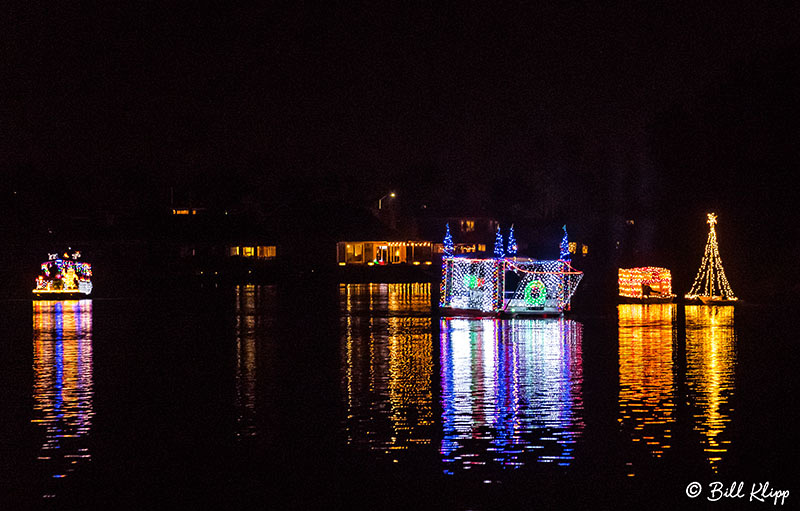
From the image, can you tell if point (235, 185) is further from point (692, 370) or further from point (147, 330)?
point (692, 370)

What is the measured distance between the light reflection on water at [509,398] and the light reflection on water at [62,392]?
428 cm

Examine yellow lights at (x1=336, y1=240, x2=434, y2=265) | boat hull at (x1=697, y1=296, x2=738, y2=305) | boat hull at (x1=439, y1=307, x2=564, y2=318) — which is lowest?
boat hull at (x1=439, y1=307, x2=564, y2=318)

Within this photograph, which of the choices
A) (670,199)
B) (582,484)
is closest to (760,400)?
(582,484)

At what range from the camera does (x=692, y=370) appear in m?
18.4

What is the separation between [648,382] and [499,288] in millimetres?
14961

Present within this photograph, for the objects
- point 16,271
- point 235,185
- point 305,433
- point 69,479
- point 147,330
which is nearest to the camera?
point 69,479

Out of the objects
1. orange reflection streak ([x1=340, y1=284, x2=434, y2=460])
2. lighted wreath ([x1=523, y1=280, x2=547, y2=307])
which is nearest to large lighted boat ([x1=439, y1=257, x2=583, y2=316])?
lighted wreath ([x1=523, y1=280, x2=547, y2=307])

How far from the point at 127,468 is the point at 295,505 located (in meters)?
2.41

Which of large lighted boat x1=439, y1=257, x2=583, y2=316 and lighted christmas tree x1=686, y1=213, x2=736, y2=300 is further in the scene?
lighted christmas tree x1=686, y1=213, x2=736, y2=300

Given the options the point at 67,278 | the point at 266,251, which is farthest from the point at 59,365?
the point at 266,251

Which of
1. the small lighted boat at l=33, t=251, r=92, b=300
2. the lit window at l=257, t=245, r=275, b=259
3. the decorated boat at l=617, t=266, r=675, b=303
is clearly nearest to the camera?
the decorated boat at l=617, t=266, r=675, b=303

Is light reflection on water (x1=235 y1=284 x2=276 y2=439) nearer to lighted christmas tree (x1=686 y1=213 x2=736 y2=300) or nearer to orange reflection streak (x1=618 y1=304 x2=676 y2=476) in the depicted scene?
orange reflection streak (x1=618 y1=304 x2=676 y2=476)

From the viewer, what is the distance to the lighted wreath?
31859 millimetres

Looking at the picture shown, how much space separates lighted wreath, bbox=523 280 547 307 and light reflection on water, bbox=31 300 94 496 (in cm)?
1296
